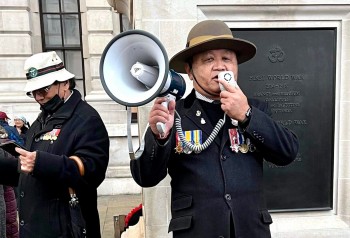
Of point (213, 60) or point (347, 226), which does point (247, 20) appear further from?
point (347, 226)

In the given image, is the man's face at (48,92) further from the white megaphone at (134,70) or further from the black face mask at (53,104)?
the white megaphone at (134,70)

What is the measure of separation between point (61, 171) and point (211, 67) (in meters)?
1.26

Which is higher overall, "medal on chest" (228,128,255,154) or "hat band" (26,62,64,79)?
"hat band" (26,62,64,79)

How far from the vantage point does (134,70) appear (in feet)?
4.85

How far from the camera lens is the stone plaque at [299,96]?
2.86 meters

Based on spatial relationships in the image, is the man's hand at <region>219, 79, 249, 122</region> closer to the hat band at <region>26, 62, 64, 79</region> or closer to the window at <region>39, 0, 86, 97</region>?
the hat band at <region>26, 62, 64, 79</region>

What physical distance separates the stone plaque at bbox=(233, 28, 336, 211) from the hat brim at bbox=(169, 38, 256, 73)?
95 centimetres

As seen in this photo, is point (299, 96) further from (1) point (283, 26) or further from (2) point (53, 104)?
(2) point (53, 104)

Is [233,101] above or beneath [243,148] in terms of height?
above

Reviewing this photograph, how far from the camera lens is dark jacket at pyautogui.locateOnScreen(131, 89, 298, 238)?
1.69 metres

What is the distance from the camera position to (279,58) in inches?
113

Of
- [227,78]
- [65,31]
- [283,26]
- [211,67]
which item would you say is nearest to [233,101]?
[227,78]

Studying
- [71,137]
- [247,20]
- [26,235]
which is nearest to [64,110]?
[71,137]

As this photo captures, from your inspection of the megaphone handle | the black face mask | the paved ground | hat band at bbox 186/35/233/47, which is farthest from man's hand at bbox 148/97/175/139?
the paved ground
